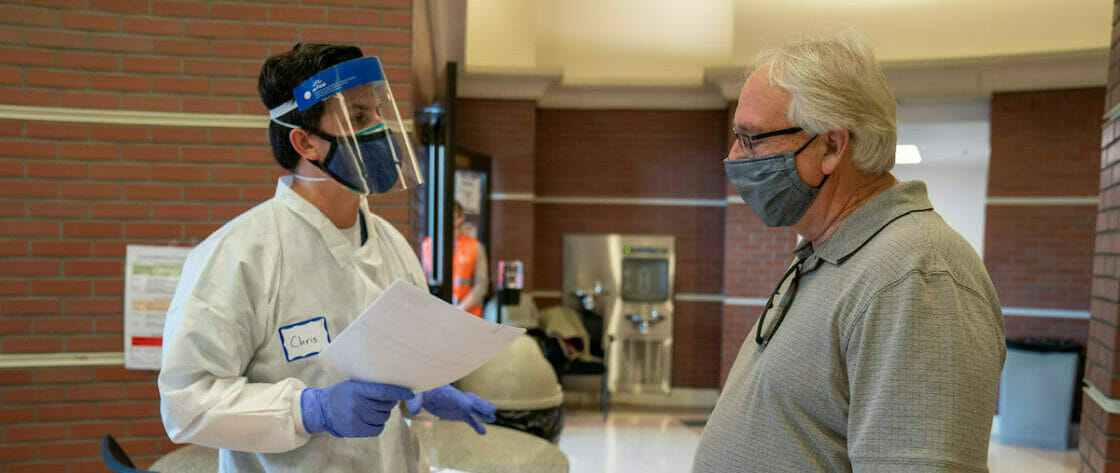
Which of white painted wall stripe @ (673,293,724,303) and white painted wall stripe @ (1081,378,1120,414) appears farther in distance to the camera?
white painted wall stripe @ (673,293,724,303)

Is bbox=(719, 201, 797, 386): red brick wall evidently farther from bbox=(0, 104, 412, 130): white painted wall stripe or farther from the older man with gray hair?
the older man with gray hair

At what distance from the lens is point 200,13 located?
8.37ft

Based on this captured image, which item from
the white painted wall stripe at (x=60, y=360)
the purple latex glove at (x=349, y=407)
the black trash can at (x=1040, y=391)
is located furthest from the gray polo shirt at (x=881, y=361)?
the black trash can at (x=1040, y=391)

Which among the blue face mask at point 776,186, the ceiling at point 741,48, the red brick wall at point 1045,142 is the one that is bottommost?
the blue face mask at point 776,186

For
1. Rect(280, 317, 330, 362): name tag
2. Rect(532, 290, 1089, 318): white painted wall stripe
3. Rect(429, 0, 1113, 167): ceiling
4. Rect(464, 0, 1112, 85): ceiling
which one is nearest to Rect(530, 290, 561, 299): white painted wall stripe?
Rect(532, 290, 1089, 318): white painted wall stripe

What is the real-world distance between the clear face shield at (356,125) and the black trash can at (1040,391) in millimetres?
5715

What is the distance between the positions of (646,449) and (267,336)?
4.54 meters

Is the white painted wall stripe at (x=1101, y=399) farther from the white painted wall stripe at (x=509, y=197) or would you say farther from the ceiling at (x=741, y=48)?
the white painted wall stripe at (x=509, y=197)

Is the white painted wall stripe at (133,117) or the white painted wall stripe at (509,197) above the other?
the white painted wall stripe at (133,117)

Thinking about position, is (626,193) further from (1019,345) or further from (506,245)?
(1019,345)

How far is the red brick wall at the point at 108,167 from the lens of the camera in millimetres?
2438

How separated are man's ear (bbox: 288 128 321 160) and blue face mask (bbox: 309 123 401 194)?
18 mm

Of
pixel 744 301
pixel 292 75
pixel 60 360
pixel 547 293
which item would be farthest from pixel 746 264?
pixel 292 75

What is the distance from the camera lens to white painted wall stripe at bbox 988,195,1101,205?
5910mm
